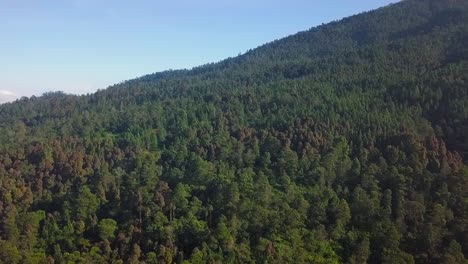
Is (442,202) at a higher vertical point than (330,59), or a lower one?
lower

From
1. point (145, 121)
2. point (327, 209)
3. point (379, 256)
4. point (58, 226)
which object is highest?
point (145, 121)

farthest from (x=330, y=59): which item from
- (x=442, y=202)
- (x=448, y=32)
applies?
(x=442, y=202)

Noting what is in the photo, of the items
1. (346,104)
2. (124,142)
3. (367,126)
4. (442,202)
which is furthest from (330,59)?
(442,202)

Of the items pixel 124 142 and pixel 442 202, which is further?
pixel 124 142

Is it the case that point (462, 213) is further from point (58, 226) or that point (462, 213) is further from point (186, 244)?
point (58, 226)

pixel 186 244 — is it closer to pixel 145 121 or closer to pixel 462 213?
pixel 462 213

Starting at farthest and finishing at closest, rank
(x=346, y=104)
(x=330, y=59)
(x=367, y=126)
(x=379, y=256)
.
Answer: (x=330, y=59) → (x=346, y=104) → (x=367, y=126) → (x=379, y=256)

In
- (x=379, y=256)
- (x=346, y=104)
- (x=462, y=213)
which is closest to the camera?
(x=379, y=256)
